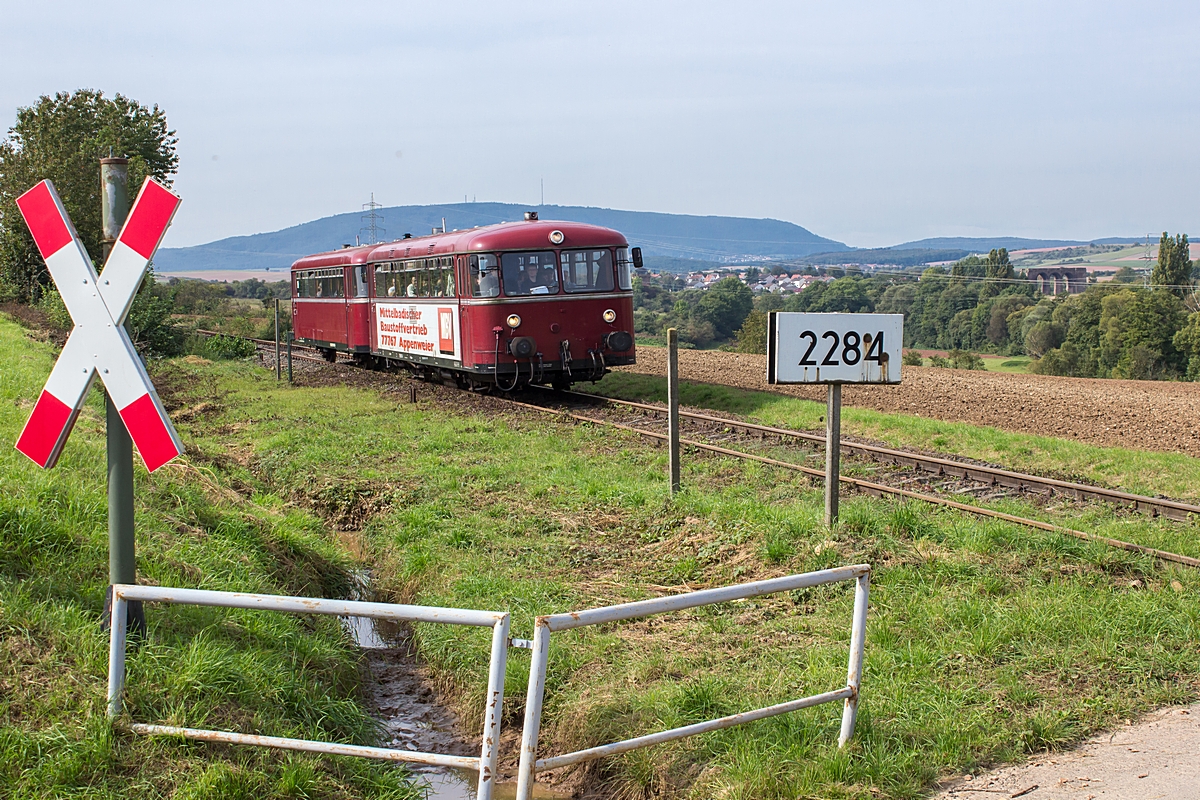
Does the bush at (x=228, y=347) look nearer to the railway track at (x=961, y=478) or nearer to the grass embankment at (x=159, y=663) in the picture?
the railway track at (x=961, y=478)

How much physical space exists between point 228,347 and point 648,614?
1296 inches

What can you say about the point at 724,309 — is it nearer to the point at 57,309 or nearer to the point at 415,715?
the point at 57,309

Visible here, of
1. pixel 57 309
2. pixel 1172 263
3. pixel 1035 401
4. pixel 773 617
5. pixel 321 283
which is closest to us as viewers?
pixel 773 617

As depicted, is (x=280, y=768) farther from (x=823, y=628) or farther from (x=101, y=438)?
(x=101, y=438)

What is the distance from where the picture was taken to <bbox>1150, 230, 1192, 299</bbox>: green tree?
7362 cm

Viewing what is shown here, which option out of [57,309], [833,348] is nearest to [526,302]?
[833,348]

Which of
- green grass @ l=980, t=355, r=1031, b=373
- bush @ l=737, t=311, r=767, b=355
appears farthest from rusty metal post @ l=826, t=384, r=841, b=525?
green grass @ l=980, t=355, r=1031, b=373

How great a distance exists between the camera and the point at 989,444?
44.9 feet

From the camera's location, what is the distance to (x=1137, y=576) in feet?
22.9

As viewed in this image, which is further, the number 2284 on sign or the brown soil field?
the brown soil field

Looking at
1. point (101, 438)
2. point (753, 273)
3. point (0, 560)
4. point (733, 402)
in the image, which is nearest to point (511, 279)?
point (733, 402)

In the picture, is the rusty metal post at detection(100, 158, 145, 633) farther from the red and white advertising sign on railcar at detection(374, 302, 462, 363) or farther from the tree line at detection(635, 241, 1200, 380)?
the tree line at detection(635, 241, 1200, 380)

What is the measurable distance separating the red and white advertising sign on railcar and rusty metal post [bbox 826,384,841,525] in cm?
1164

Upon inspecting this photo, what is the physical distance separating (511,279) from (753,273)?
120125mm
